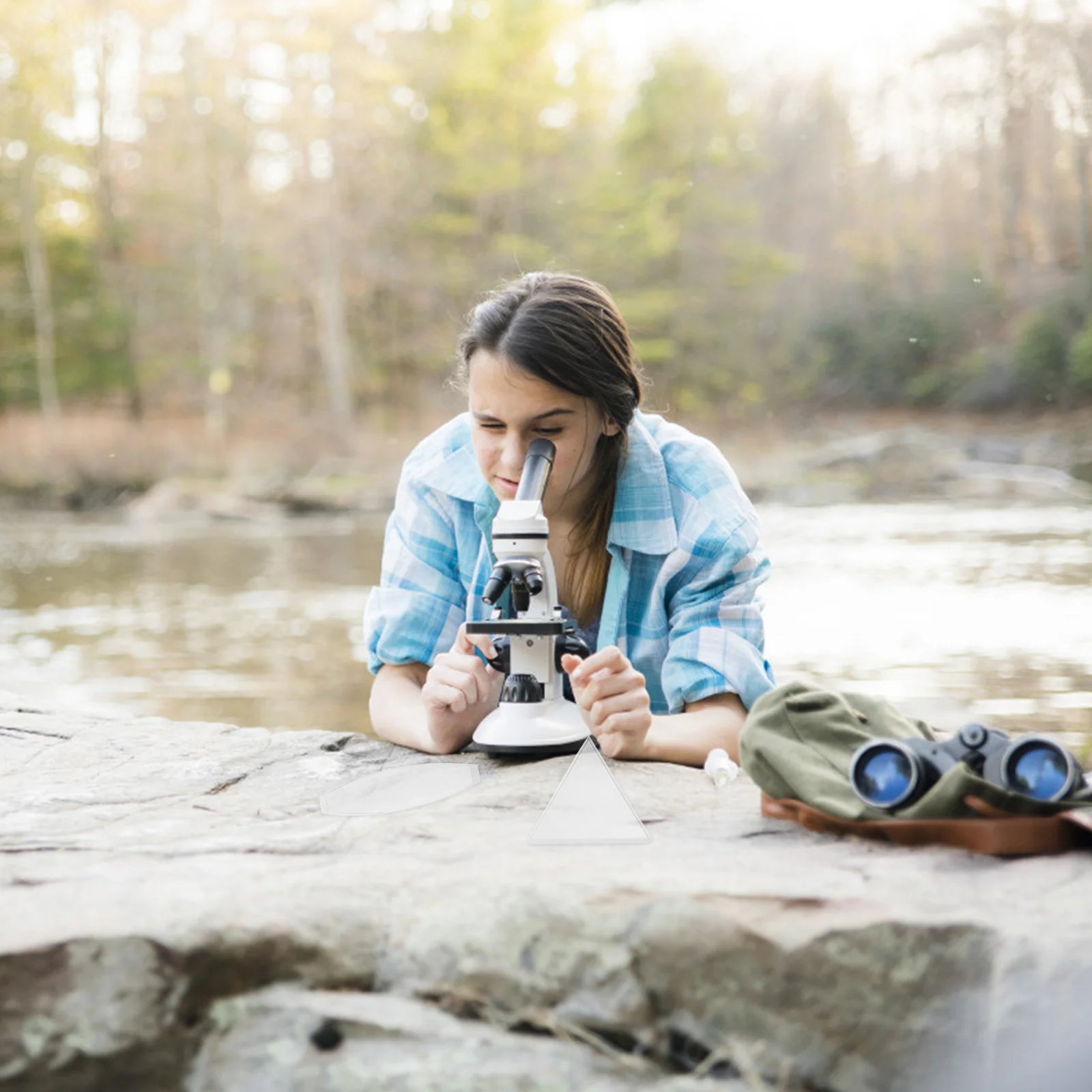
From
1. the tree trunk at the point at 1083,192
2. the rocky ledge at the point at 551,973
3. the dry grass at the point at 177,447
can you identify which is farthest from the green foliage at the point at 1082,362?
the rocky ledge at the point at 551,973

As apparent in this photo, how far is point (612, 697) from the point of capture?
5.70 ft

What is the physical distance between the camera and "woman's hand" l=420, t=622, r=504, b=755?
1.85 meters

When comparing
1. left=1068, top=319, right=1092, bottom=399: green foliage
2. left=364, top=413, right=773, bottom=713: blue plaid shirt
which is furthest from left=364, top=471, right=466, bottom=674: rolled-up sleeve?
left=1068, top=319, right=1092, bottom=399: green foliage

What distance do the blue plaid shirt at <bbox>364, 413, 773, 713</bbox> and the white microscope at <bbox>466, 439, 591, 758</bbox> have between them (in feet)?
0.77

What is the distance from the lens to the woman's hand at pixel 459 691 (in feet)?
6.06

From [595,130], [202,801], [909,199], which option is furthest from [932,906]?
[595,130]

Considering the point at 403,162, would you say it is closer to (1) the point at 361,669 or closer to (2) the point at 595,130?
(2) the point at 595,130

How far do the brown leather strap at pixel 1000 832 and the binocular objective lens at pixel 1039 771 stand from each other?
3cm

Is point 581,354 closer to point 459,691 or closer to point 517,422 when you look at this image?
point 517,422

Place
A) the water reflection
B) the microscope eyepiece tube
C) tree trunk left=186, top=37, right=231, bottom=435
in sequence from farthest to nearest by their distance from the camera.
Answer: tree trunk left=186, top=37, right=231, bottom=435 < the water reflection < the microscope eyepiece tube

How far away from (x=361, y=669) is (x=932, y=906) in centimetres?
508

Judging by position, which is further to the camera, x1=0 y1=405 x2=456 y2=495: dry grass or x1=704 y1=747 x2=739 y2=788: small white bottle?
x1=0 y1=405 x2=456 y2=495: dry grass

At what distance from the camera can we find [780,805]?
4.94 feet

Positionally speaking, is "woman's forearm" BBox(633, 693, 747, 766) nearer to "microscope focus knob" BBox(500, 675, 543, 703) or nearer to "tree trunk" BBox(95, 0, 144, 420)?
"microscope focus knob" BBox(500, 675, 543, 703)
